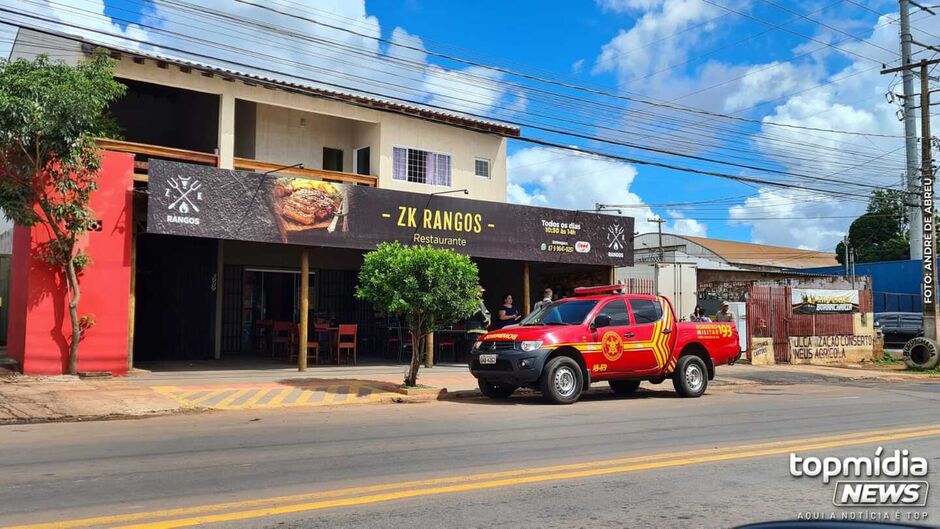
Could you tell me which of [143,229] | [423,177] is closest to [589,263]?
[423,177]

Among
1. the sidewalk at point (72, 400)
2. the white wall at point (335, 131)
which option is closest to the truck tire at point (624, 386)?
the sidewalk at point (72, 400)

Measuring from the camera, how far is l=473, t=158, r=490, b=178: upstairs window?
78.9ft

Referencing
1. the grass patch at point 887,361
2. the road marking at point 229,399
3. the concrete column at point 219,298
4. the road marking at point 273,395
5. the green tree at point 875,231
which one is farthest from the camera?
the green tree at point 875,231

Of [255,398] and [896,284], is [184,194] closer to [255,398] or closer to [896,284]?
[255,398]

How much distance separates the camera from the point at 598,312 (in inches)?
522

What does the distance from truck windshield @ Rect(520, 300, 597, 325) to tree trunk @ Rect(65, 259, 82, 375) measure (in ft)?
27.3

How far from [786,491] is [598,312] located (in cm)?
707

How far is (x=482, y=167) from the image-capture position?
24.2 m

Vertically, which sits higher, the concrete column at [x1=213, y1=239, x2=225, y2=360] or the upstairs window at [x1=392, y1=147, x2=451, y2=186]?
the upstairs window at [x1=392, y1=147, x2=451, y2=186]

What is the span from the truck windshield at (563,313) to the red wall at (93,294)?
26.5 feet

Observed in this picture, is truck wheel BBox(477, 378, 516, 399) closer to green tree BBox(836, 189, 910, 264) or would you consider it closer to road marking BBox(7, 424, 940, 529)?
road marking BBox(7, 424, 940, 529)

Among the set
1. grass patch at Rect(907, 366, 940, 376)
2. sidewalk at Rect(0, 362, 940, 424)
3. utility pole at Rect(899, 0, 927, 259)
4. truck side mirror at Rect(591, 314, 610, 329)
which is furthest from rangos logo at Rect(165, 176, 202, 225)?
A: utility pole at Rect(899, 0, 927, 259)

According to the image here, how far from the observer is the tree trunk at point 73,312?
13.7 meters

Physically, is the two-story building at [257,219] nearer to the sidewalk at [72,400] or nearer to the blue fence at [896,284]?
the sidewalk at [72,400]
